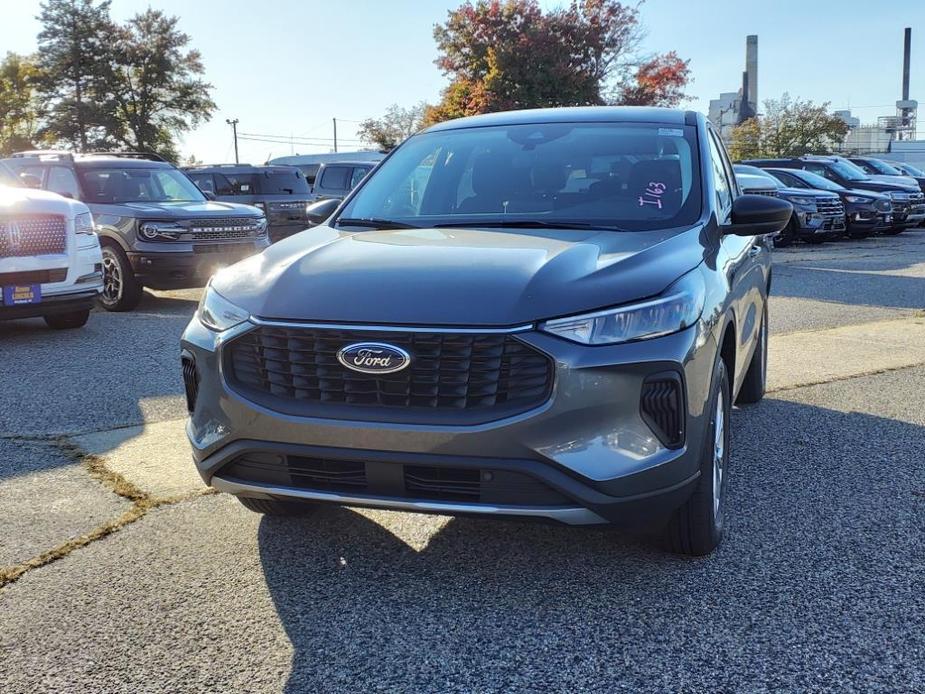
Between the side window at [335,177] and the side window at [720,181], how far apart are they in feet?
45.0

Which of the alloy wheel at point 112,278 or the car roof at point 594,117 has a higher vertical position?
the car roof at point 594,117

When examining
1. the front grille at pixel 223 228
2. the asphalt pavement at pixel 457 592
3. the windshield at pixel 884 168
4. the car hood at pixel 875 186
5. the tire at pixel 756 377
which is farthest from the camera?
the windshield at pixel 884 168

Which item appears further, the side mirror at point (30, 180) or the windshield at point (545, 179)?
the side mirror at point (30, 180)

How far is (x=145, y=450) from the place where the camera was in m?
5.08

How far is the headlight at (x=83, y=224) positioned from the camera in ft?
28.7

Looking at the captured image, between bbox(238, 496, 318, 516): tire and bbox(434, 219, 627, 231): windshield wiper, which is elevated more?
bbox(434, 219, 627, 231): windshield wiper

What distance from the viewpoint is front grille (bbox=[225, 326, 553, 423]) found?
2910mm

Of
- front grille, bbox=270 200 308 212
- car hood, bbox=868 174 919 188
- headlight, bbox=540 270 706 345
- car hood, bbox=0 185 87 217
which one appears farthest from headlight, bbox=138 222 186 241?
car hood, bbox=868 174 919 188

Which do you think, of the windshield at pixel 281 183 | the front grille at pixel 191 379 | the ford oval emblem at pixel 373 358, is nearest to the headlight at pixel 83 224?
the front grille at pixel 191 379

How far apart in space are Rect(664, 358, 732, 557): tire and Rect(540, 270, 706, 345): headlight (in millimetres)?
367

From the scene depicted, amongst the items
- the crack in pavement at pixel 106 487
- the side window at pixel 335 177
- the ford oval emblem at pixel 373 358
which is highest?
the side window at pixel 335 177

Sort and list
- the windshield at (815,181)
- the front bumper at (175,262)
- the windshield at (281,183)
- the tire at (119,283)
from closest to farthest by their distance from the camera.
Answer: the front bumper at (175,262), the tire at (119,283), the windshield at (281,183), the windshield at (815,181)

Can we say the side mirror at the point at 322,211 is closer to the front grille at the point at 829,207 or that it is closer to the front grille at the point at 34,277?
the front grille at the point at 34,277

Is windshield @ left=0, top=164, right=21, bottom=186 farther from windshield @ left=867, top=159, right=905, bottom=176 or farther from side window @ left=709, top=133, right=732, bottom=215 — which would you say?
windshield @ left=867, top=159, right=905, bottom=176
